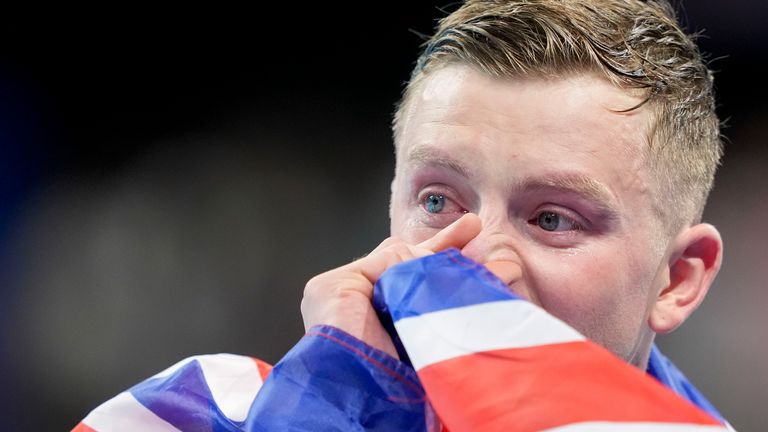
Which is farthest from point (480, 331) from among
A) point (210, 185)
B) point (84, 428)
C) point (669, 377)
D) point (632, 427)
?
point (210, 185)

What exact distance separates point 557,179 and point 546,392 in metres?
0.34

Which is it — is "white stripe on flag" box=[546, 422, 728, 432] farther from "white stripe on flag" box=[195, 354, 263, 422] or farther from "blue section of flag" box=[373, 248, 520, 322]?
"white stripe on flag" box=[195, 354, 263, 422]

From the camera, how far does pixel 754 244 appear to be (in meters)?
2.75

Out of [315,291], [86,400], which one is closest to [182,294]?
[86,400]

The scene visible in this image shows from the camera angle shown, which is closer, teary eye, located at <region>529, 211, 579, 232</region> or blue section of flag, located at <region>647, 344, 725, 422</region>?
teary eye, located at <region>529, 211, 579, 232</region>

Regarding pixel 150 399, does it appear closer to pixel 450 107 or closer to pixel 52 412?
pixel 450 107

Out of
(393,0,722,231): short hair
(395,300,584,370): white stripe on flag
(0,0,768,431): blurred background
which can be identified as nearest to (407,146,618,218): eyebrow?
(393,0,722,231): short hair

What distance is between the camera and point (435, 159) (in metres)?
1.05

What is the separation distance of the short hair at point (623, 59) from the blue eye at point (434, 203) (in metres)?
0.17

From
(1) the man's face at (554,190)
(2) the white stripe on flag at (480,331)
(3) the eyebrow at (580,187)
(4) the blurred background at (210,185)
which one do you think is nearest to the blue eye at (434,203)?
(1) the man's face at (554,190)

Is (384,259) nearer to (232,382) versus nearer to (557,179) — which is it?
(557,179)

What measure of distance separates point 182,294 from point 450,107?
73.5 inches

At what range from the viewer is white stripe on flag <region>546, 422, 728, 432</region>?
0.68 m

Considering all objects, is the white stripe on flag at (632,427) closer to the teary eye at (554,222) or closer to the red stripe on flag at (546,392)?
the red stripe on flag at (546,392)
